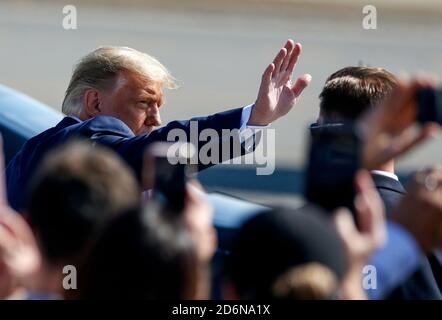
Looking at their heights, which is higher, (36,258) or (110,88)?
(110,88)

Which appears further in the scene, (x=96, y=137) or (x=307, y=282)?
(x=96, y=137)

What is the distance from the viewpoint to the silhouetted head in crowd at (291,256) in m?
1.73

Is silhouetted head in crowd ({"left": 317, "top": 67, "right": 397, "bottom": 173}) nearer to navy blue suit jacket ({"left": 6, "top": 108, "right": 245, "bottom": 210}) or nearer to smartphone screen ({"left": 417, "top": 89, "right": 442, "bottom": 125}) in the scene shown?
navy blue suit jacket ({"left": 6, "top": 108, "right": 245, "bottom": 210})

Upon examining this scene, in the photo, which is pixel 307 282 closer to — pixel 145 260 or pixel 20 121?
pixel 145 260

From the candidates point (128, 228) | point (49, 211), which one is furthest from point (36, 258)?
point (128, 228)

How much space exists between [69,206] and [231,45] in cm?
1421

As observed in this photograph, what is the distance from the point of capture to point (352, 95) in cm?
304

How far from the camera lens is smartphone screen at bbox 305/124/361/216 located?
6.01 feet

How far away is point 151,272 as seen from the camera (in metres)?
1.71

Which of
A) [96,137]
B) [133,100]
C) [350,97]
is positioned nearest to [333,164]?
[350,97]
